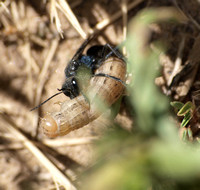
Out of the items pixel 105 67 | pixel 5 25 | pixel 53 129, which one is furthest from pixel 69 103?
pixel 5 25

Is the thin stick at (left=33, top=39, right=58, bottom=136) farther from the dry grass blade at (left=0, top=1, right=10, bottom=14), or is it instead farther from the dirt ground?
the dry grass blade at (left=0, top=1, right=10, bottom=14)

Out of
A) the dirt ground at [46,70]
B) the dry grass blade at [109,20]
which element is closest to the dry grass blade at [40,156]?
the dirt ground at [46,70]

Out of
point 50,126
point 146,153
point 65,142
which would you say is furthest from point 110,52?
point 146,153

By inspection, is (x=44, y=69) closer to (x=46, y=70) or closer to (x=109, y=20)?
(x=46, y=70)

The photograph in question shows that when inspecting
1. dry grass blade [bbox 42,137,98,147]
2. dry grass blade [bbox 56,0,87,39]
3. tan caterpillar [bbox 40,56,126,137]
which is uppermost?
dry grass blade [bbox 56,0,87,39]

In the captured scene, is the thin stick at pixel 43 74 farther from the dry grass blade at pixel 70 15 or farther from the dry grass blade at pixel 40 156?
the dry grass blade at pixel 70 15

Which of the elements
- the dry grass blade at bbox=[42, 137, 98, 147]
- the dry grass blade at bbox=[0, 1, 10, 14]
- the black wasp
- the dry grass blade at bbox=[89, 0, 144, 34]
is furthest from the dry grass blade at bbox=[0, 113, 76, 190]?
the dry grass blade at bbox=[89, 0, 144, 34]
